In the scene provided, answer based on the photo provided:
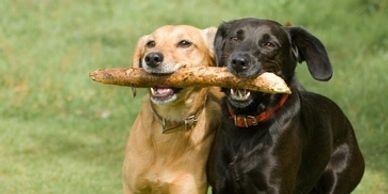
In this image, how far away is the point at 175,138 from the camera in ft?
23.9

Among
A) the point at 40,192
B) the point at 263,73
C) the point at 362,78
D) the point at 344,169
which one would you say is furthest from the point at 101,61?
the point at 263,73

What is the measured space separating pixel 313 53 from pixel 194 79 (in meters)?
0.86

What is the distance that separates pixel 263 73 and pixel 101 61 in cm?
797

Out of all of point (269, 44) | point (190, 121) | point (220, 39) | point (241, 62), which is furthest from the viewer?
point (190, 121)

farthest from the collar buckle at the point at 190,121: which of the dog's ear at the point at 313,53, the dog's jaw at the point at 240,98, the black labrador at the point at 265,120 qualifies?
the dog's ear at the point at 313,53

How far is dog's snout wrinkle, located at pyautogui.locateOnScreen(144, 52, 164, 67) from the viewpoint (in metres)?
6.83

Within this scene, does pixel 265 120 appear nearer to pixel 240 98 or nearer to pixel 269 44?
pixel 240 98

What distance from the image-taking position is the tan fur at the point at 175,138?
7066 mm

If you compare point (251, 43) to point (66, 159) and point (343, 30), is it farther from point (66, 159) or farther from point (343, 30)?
point (343, 30)

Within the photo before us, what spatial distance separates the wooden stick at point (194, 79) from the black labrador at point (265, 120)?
78mm

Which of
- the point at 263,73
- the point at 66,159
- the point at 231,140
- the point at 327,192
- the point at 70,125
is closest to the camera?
the point at 263,73

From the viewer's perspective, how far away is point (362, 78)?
12992 millimetres

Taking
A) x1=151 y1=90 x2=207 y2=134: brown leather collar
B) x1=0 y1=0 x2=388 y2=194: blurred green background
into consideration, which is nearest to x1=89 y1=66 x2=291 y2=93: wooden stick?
x1=151 y1=90 x2=207 y2=134: brown leather collar

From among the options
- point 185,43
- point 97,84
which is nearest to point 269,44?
point 185,43
